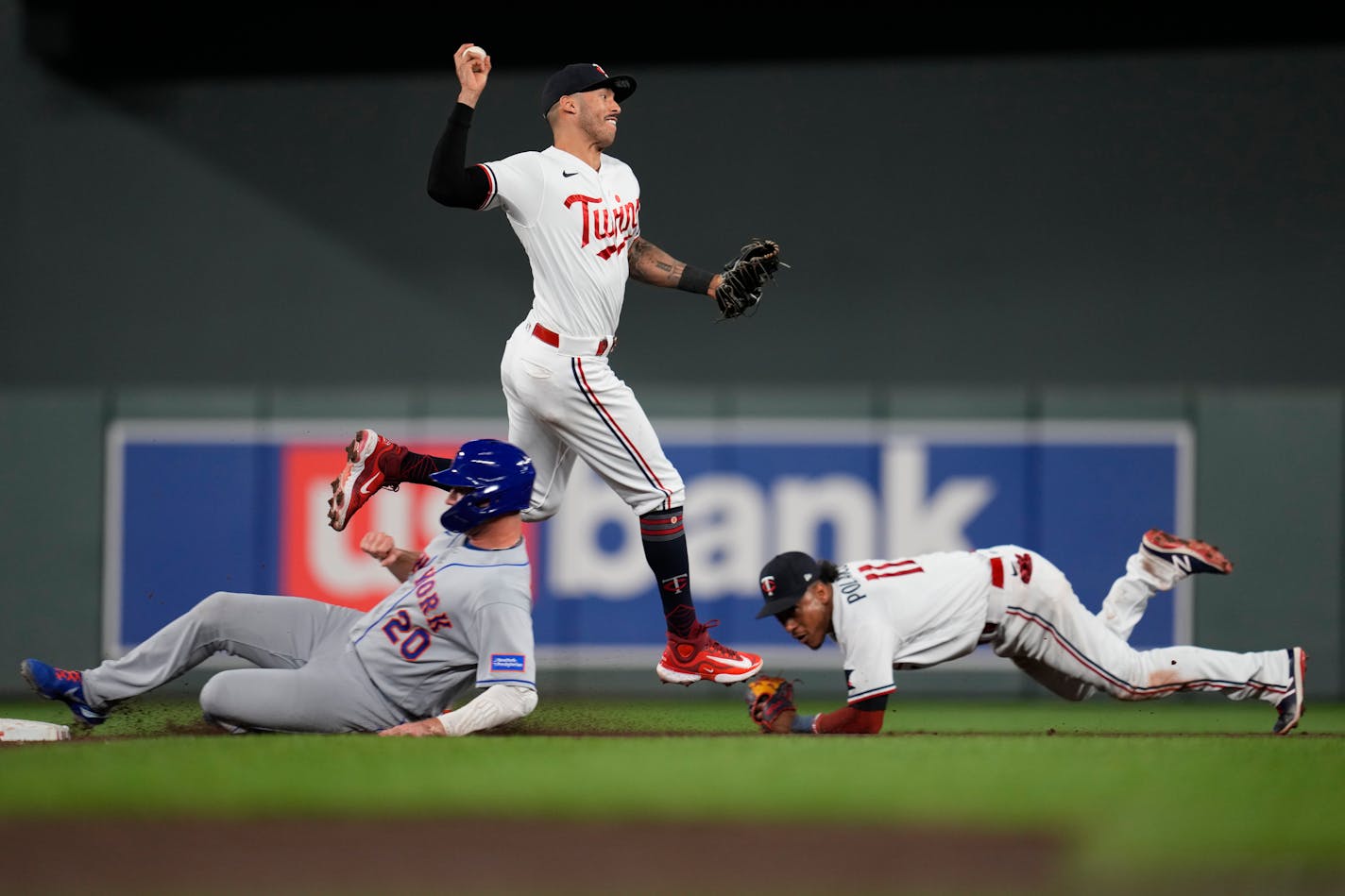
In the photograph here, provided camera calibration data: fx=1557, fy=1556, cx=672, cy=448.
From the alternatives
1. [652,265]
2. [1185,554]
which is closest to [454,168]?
[652,265]

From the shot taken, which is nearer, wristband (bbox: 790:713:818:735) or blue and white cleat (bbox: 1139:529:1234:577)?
wristband (bbox: 790:713:818:735)

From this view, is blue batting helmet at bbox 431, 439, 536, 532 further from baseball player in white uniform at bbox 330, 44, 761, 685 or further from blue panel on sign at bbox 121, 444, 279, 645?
blue panel on sign at bbox 121, 444, 279, 645

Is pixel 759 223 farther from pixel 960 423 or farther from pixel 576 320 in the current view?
pixel 576 320

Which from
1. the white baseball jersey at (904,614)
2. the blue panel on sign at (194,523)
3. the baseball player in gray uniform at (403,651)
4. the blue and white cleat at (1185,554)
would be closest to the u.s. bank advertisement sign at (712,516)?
the blue panel on sign at (194,523)

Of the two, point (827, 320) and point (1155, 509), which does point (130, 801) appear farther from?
point (827, 320)

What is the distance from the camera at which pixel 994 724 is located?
6586 millimetres

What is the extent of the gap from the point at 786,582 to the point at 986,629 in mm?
781

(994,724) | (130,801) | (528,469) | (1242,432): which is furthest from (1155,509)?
(130,801)

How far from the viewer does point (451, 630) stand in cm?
438

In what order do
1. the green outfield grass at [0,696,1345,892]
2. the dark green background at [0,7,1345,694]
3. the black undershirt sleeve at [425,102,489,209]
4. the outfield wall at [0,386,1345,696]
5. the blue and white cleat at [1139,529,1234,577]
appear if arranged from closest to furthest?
the green outfield grass at [0,696,1345,892] < the black undershirt sleeve at [425,102,489,209] < the blue and white cleat at [1139,529,1234,577] < the outfield wall at [0,386,1345,696] < the dark green background at [0,7,1345,694]

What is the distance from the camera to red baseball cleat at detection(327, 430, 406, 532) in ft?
16.1

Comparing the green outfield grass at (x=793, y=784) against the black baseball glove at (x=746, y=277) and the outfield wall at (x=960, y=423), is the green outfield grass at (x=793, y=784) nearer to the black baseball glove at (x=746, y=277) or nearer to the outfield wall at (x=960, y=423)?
the black baseball glove at (x=746, y=277)

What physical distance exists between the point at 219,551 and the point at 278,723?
12.6ft

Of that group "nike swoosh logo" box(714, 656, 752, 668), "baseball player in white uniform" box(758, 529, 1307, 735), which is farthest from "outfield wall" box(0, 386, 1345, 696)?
"nike swoosh logo" box(714, 656, 752, 668)
